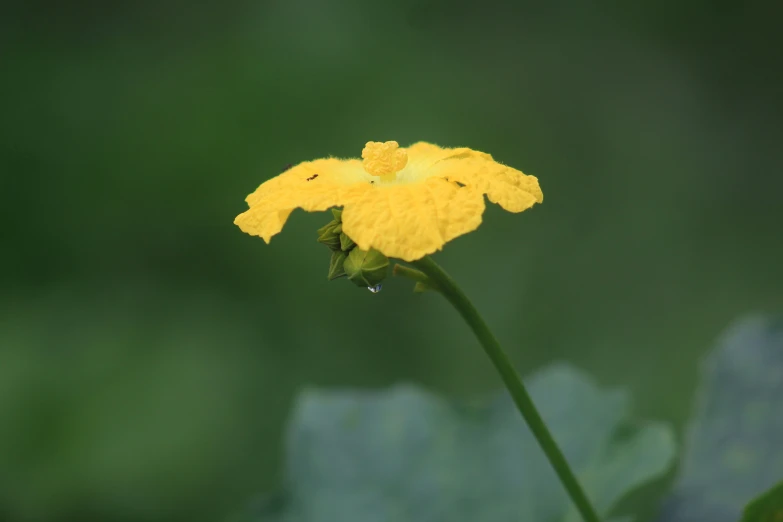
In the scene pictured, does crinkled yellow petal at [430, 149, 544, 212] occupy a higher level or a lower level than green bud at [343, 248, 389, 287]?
higher

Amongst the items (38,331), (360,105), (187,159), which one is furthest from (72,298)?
(360,105)

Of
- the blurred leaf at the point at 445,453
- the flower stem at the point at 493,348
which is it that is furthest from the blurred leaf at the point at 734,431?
the flower stem at the point at 493,348

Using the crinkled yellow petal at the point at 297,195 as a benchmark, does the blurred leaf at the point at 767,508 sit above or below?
below

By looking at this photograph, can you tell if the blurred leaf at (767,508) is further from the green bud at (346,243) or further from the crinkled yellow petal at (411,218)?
the green bud at (346,243)

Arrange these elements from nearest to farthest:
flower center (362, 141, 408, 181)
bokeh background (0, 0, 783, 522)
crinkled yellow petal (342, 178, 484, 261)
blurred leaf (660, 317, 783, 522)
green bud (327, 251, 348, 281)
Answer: crinkled yellow petal (342, 178, 484, 261), green bud (327, 251, 348, 281), flower center (362, 141, 408, 181), blurred leaf (660, 317, 783, 522), bokeh background (0, 0, 783, 522)

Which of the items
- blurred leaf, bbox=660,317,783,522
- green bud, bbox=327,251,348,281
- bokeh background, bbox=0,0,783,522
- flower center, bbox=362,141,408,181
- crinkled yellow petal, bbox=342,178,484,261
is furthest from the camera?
bokeh background, bbox=0,0,783,522

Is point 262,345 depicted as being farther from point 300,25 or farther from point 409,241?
point 409,241

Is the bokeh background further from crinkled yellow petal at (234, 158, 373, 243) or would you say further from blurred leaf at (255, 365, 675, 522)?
crinkled yellow petal at (234, 158, 373, 243)

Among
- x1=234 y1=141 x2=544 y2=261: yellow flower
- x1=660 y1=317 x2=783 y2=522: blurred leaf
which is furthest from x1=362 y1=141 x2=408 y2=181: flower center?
x1=660 y1=317 x2=783 y2=522: blurred leaf
